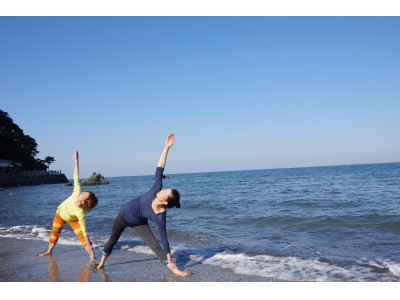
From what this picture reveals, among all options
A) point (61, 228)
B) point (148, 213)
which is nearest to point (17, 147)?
point (61, 228)

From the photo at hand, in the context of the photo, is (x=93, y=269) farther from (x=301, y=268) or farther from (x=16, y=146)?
(x=16, y=146)

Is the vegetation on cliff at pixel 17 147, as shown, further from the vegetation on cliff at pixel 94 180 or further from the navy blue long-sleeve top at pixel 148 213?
the navy blue long-sleeve top at pixel 148 213

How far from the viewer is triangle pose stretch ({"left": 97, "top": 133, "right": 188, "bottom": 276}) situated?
4.85 meters

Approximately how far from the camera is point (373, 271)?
18.7 feet

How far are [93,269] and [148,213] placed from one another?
169 cm

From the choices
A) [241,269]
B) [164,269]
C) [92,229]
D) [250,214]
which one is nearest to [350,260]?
[241,269]

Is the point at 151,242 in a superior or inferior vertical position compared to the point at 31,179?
superior

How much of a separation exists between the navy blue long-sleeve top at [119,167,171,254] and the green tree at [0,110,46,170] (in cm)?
7314

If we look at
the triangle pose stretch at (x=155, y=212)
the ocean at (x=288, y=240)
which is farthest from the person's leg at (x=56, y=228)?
the triangle pose stretch at (x=155, y=212)

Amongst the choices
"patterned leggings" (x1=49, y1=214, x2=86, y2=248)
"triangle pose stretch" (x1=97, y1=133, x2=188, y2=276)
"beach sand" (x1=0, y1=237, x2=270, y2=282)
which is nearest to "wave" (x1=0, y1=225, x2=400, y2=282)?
"beach sand" (x1=0, y1=237, x2=270, y2=282)

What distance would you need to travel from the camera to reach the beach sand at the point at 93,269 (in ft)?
17.5

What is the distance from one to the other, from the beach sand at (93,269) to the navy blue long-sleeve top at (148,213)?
0.69 meters

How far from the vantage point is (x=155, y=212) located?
506cm

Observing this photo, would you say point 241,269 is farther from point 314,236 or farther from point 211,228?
point 211,228
